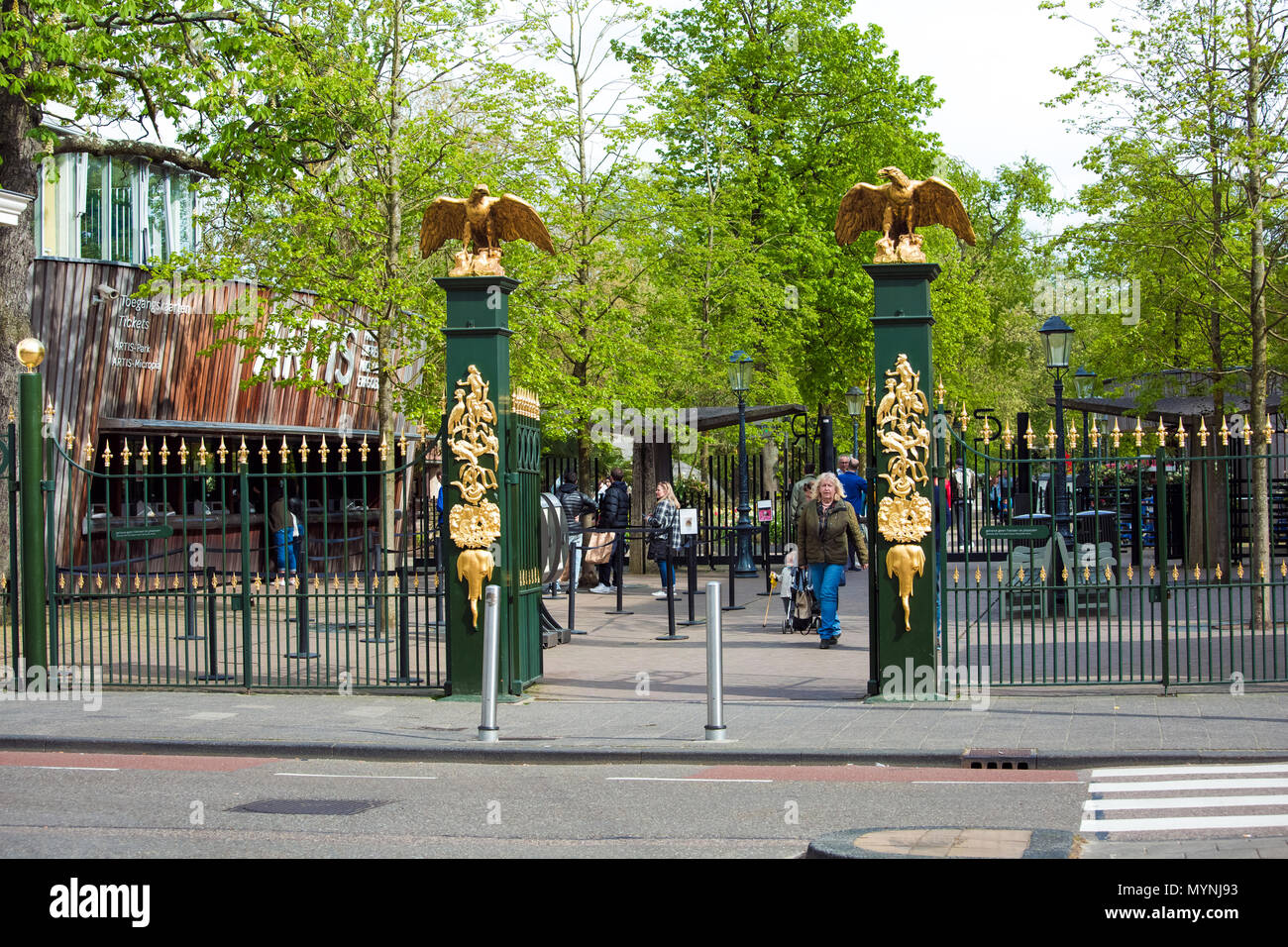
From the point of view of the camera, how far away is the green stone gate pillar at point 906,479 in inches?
458

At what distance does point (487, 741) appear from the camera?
1013cm

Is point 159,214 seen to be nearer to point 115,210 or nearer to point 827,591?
point 115,210

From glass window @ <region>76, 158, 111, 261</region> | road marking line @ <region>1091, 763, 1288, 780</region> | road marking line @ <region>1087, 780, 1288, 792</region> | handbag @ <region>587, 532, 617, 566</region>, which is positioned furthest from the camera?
glass window @ <region>76, 158, 111, 261</region>

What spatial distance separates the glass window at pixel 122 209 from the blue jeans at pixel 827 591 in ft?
52.0

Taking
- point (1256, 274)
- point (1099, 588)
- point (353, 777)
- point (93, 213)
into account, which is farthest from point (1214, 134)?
point (93, 213)

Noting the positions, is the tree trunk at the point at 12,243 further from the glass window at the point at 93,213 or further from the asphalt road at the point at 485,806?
the asphalt road at the point at 485,806

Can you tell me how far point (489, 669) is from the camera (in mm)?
9984

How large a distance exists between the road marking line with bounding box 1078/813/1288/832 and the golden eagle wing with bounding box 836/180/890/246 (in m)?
5.81

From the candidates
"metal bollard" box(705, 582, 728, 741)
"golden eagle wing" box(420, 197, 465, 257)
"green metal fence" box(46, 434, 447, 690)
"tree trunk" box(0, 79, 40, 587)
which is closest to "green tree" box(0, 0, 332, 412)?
"tree trunk" box(0, 79, 40, 587)

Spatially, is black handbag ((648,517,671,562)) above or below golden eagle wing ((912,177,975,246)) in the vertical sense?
below

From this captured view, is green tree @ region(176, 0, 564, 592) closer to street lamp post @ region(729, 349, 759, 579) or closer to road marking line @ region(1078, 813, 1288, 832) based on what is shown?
street lamp post @ region(729, 349, 759, 579)

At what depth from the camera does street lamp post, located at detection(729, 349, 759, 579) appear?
23938 mm

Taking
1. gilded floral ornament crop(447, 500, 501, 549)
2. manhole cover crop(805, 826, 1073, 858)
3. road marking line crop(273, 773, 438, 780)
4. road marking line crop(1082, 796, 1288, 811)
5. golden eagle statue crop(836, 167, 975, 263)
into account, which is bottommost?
road marking line crop(273, 773, 438, 780)
